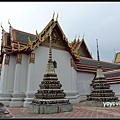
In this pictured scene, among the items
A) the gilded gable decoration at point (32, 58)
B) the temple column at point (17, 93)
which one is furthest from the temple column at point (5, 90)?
the gilded gable decoration at point (32, 58)

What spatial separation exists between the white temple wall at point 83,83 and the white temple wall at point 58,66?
219 cm

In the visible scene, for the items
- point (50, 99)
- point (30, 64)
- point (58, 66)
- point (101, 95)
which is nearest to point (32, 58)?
point (30, 64)

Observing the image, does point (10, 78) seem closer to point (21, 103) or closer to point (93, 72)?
point (21, 103)

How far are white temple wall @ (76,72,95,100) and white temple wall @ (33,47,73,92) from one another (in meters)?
2.19

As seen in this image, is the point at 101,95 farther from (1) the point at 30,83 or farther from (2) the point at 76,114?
(1) the point at 30,83

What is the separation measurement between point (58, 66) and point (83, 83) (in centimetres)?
375

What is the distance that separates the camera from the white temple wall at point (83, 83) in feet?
39.3

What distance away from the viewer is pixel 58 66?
9.82 m

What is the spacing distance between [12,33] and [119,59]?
1766 cm

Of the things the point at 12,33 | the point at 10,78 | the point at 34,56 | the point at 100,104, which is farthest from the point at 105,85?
the point at 12,33

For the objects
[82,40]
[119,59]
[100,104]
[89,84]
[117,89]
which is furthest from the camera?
[119,59]

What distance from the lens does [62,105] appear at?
19.6ft

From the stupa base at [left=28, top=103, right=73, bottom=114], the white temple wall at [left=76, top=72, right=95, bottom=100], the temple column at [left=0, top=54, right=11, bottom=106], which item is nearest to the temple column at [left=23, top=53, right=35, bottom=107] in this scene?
the temple column at [left=0, top=54, right=11, bottom=106]

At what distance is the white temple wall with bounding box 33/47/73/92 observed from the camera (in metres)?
8.84
